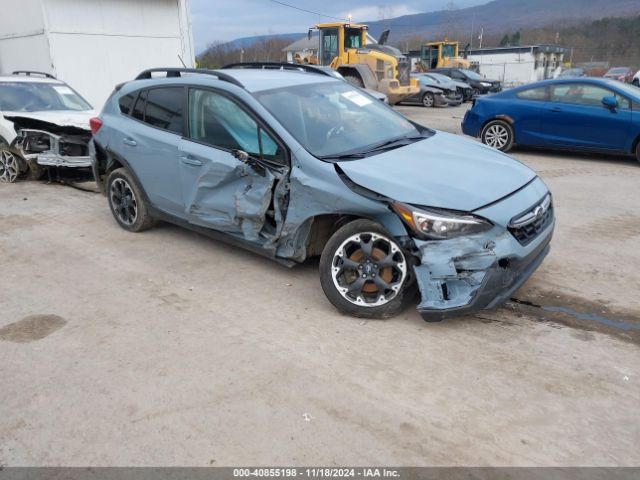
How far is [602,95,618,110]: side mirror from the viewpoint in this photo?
8.99 metres

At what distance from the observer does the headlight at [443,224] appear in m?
3.48

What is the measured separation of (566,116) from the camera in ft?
31.2

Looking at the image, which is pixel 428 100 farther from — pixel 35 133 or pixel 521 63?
pixel 521 63

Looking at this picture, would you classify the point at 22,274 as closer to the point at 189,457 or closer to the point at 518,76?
the point at 189,457

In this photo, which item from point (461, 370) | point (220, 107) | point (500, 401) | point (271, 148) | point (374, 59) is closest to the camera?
point (500, 401)

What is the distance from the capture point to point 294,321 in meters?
3.96

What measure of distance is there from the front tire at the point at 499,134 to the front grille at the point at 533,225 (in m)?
6.59

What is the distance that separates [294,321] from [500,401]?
1.58 m

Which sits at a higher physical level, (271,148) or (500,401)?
(271,148)

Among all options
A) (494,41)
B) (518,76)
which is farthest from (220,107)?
(494,41)

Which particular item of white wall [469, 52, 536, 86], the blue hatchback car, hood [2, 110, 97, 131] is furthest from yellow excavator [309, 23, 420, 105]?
white wall [469, 52, 536, 86]

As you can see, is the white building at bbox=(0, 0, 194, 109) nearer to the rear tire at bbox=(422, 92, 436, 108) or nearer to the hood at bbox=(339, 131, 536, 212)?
the rear tire at bbox=(422, 92, 436, 108)

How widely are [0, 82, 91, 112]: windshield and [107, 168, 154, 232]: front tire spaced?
3.91 meters

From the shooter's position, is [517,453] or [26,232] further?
[26,232]
